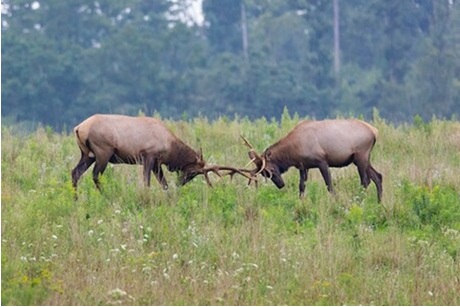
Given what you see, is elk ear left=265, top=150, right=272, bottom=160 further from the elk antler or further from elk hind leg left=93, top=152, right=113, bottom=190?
elk hind leg left=93, top=152, right=113, bottom=190

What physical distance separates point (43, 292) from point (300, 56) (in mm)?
49457

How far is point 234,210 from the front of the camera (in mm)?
14727

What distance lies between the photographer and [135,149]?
16.0 meters

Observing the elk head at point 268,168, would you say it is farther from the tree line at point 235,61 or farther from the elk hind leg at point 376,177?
the tree line at point 235,61

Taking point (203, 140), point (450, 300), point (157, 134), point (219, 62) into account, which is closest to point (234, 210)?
point (157, 134)

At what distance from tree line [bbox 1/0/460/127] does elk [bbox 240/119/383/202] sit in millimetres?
28949

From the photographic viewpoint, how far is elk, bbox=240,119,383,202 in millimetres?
16109

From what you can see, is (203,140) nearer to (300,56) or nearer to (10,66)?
(10,66)

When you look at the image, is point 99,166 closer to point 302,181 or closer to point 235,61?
point 302,181

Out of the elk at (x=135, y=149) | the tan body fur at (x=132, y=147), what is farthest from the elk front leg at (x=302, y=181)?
the tan body fur at (x=132, y=147)

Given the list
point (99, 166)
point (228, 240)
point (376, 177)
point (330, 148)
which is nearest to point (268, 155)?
point (330, 148)

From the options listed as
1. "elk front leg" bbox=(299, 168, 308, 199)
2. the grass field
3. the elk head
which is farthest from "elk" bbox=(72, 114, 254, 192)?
"elk front leg" bbox=(299, 168, 308, 199)

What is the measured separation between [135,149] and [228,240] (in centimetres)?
331

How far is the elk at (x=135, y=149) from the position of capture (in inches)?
615
